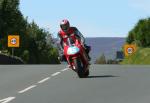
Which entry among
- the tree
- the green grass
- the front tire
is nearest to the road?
the front tire

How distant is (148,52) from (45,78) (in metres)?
61.4

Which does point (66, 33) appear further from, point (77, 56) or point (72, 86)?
point (72, 86)

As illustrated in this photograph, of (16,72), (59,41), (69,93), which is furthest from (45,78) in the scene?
(69,93)

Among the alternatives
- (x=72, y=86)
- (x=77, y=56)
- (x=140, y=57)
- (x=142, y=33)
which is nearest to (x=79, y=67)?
(x=77, y=56)

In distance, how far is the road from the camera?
54.1ft

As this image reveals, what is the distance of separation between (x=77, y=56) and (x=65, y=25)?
1020 millimetres

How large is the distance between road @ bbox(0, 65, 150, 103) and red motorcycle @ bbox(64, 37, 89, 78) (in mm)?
277

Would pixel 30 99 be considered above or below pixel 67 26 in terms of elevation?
below

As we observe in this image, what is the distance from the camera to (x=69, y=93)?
58.2 feet

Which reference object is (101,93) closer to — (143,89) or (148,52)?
(143,89)

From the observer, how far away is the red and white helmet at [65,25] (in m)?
23.1

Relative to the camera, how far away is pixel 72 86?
19703mm

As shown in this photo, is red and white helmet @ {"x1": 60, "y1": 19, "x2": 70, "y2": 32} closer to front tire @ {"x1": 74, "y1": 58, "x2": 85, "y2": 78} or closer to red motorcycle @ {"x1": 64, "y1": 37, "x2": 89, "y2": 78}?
red motorcycle @ {"x1": 64, "y1": 37, "x2": 89, "y2": 78}

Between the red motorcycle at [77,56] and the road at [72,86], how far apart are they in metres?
0.28
